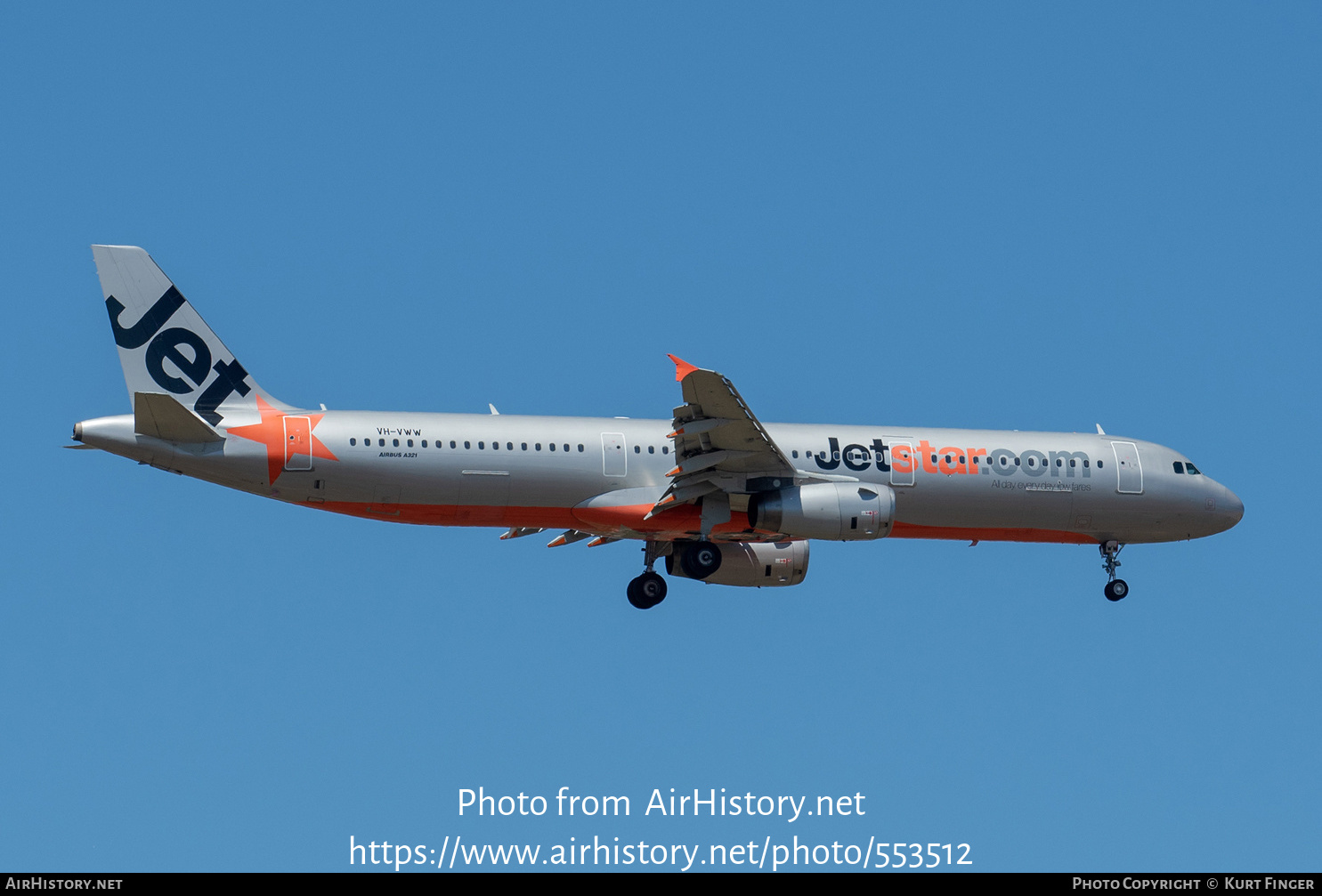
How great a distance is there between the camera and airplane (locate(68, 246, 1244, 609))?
34875mm

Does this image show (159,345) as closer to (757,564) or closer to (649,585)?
(649,585)

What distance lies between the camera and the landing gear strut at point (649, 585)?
4041cm

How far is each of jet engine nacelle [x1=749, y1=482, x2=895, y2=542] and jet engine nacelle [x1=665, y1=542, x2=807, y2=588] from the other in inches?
179

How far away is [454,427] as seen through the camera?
1422 inches

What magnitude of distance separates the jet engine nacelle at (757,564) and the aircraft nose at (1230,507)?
10.3 metres

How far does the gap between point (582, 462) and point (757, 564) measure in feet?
21.3

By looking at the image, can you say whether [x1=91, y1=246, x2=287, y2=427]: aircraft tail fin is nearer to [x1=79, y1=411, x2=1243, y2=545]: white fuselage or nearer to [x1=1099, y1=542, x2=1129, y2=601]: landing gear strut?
[x1=79, y1=411, x2=1243, y2=545]: white fuselage

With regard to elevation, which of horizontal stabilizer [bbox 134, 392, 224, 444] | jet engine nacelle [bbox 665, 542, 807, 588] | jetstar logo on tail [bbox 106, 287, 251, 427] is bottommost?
horizontal stabilizer [bbox 134, 392, 224, 444]

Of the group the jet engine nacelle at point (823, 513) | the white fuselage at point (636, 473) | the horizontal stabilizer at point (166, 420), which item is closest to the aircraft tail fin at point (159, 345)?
the horizontal stabilizer at point (166, 420)

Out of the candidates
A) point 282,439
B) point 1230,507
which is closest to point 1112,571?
point 1230,507

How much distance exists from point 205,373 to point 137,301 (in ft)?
6.57

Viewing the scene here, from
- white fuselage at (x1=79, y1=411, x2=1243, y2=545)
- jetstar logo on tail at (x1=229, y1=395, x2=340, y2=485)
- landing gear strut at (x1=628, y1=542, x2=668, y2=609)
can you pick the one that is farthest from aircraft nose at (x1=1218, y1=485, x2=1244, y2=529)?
jetstar logo on tail at (x1=229, y1=395, x2=340, y2=485)

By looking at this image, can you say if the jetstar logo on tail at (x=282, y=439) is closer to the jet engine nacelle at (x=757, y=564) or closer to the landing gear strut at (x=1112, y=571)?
the jet engine nacelle at (x=757, y=564)

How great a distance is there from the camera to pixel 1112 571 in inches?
1617
